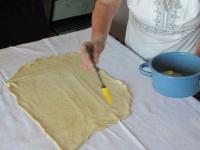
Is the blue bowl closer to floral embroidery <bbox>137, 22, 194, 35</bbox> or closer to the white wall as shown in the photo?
floral embroidery <bbox>137, 22, 194, 35</bbox>

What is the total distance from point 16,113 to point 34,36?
3.90 ft

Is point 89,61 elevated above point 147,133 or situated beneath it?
elevated above

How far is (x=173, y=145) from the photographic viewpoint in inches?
30.7

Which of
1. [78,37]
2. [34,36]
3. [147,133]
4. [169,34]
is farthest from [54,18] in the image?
[147,133]

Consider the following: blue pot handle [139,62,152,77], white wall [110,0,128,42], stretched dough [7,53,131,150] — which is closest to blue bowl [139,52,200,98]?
blue pot handle [139,62,152,77]

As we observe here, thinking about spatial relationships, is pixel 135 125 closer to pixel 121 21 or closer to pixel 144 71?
pixel 144 71

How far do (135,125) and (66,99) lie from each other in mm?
221

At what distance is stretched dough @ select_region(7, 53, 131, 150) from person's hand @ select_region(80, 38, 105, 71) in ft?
0.28

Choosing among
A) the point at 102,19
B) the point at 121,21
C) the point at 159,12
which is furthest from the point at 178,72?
the point at 121,21

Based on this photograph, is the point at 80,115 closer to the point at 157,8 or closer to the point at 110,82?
the point at 110,82

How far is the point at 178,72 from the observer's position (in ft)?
3.20

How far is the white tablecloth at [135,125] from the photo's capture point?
2.57 ft

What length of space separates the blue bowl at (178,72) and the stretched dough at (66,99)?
0.35 feet

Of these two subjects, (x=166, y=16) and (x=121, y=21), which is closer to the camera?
(x=166, y=16)
